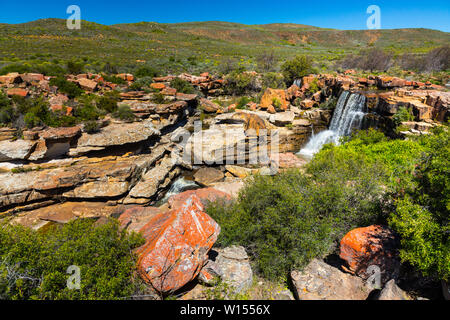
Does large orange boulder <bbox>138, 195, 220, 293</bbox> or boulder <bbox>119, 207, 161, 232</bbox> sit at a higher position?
large orange boulder <bbox>138, 195, 220, 293</bbox>

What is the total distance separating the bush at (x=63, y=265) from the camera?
125 inches

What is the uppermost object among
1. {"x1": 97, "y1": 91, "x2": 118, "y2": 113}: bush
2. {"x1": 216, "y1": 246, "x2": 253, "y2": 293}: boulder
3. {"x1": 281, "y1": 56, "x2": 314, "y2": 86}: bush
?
{"x1": 281, "y1": 56, "x2": 314, "y2": 86}: bush

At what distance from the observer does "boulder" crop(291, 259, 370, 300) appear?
407cm

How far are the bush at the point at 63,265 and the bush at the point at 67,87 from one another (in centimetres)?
1445

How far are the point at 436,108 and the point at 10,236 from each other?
17.6m

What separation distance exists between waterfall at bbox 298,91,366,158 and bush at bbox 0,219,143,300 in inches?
511

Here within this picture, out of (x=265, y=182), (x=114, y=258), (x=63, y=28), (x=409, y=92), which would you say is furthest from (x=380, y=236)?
(x=63, y=28)

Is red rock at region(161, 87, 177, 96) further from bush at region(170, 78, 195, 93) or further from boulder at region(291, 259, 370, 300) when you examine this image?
boulder at region(291, 259, 370, 300)

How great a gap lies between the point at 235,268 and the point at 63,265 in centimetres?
330

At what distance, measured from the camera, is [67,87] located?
593 inches

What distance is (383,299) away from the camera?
3375 millimetres

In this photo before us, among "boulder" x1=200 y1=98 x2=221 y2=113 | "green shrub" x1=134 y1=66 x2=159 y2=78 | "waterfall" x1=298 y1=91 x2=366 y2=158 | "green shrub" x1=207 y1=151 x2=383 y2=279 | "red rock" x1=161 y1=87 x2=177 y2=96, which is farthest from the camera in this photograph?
"green shrub" x1=134 y1=66 x2=159 y2=78

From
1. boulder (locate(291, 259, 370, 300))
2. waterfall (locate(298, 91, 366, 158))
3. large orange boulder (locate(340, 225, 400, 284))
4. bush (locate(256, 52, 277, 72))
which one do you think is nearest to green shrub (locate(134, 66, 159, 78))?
bush (locate(256, 52, 277, 72))

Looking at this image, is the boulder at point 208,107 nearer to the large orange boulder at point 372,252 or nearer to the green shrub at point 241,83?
the green shrub at point 241,83
